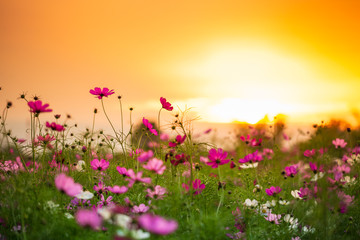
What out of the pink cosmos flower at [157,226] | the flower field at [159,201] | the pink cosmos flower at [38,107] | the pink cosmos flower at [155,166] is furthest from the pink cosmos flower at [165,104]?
the pink cosmos flower at [157,226]

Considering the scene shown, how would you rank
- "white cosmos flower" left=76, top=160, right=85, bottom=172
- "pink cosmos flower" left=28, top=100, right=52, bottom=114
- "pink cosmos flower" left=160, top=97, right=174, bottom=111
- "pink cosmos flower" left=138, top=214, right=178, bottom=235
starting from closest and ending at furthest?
1. "pink cosmos flower" left=138, top=214, right=178, bottom=235
2. "pink cosmos flower" left=28, top=100, right=52, bottom=114
3. "pink cosmos flower" left=160, top=97, right=174, bottom=111
4. "white cosmos flower" left=76, top=160, right=85, bottom=172

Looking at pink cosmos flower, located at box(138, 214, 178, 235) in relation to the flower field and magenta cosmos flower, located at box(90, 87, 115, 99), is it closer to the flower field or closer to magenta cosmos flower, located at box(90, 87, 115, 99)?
the flower field

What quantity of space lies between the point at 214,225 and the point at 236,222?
0.58 meters

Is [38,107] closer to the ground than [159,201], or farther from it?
farther from it

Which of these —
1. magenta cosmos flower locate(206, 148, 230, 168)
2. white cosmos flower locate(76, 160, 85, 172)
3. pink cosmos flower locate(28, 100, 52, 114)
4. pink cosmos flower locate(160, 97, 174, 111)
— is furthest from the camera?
white cosmos flower locate(76, 160, 85, 172)

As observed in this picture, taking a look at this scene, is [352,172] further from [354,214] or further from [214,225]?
[214,225]

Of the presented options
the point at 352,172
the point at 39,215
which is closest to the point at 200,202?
the point at 39,215

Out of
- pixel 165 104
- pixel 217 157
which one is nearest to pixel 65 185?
pixel 217 157

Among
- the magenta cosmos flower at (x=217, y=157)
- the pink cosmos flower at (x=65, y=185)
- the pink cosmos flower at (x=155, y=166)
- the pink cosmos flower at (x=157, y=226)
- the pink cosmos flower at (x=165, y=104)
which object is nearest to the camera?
the pink cosmos flower at (x=157, y=226)

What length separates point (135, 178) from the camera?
1503 mm

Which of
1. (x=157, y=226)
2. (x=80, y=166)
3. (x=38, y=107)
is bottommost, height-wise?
(x=80, y=166)

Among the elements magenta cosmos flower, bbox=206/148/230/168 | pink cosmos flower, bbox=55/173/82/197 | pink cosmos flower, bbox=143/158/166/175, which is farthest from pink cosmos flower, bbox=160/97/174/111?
A: pink cosmos flower, bbox=55/173/82/197

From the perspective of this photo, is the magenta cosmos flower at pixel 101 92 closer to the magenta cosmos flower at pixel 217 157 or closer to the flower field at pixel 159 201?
the flower field at pixel 159 201

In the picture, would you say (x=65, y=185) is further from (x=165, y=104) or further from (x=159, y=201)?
(x=165, y=104)
